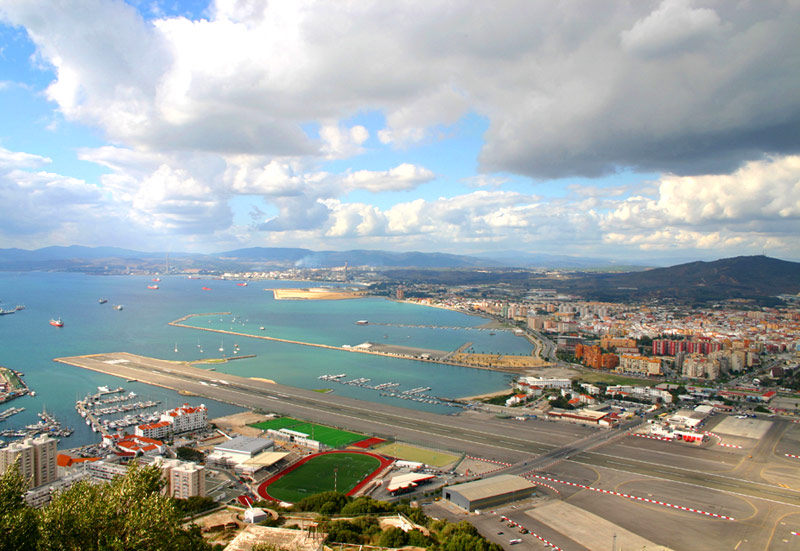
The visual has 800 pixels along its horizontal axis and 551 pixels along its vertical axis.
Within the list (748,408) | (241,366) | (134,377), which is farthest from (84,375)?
(748,408)

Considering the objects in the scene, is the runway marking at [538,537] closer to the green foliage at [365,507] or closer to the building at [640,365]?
the green foliage at [365,507]

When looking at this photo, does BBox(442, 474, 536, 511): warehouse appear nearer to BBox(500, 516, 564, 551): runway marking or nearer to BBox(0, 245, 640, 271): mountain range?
BBox(500, 516, 564, 551): runway marking

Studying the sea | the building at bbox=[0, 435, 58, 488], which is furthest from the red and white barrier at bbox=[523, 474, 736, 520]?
the building at bbox=[0, 435, 58, 488]

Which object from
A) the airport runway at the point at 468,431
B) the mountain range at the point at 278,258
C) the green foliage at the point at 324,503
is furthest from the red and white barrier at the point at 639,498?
the mountain range at the point at 278,258

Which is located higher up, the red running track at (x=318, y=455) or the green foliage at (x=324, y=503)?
the green foliage at (x=324, y=503)

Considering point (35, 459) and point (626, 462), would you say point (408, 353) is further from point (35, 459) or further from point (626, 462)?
point (35, 459)

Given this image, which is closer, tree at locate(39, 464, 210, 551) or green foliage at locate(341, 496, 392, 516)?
tree at locate(39, 464, 210, 551)

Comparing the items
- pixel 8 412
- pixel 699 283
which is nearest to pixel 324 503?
pixel 8 412
